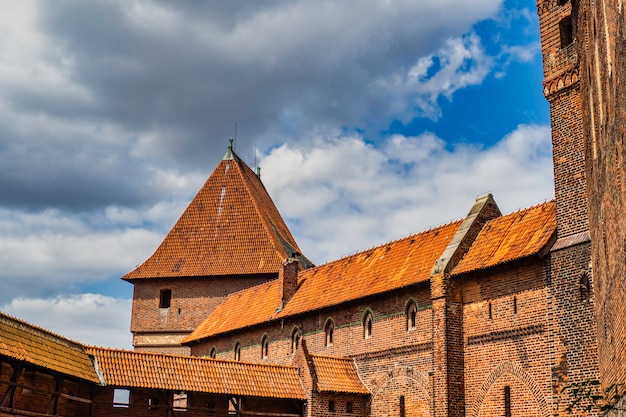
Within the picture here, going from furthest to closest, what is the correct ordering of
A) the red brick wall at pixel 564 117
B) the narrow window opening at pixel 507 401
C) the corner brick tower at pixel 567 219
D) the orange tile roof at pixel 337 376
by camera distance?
the orange tile roof at pixel 337 376, the narrow window opening at pixel 507 401, the red brick wall at pixel 564 117, the corner brick tower at pixel 567 219

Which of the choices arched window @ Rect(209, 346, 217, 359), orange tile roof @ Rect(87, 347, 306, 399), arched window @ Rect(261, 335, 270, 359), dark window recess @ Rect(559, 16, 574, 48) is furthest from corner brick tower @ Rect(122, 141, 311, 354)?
dark window recess @ Rect(559, 16, 574, 48)

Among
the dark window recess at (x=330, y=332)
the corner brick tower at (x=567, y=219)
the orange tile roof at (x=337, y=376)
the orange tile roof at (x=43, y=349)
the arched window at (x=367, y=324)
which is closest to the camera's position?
the orange tile roof at (x=43, y=349)

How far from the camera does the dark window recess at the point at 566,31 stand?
68.1 feet

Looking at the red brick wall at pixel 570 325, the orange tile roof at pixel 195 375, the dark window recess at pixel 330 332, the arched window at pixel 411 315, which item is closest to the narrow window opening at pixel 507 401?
the red brick wall at pixel 570 325

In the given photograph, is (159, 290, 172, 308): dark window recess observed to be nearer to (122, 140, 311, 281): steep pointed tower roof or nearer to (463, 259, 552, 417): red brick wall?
(122, 140, 311, 281): steep pointed tower roof

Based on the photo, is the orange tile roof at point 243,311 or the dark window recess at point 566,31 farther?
the orange tile roof at point 243,311

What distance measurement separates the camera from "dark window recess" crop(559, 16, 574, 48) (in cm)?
2077

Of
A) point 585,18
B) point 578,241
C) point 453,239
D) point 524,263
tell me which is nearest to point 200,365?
point 453,239

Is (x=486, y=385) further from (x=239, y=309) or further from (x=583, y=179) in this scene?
(x=239, y=309)

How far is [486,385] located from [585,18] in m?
10.6

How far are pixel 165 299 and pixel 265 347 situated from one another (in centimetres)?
1145

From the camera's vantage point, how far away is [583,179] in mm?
19234

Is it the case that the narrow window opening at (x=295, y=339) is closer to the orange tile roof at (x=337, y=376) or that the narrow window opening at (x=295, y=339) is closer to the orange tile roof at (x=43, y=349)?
the orange tile roof at (x=337, y=376)

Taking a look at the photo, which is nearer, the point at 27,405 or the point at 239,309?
the point at 27,405
